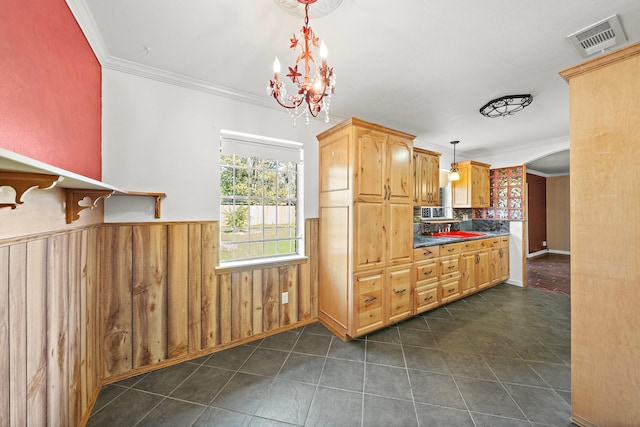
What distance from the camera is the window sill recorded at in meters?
2.29

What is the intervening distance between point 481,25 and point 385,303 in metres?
2.51

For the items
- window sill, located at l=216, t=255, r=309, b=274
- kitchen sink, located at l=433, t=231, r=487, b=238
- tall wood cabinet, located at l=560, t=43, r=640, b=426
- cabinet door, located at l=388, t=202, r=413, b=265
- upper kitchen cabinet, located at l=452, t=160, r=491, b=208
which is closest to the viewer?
tall wood cabinet, located at l=560, t=43, r=640, b=426

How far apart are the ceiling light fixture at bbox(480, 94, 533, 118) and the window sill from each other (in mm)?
2753

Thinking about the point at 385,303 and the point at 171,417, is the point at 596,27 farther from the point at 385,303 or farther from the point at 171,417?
the point at 171,417

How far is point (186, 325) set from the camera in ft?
6.90

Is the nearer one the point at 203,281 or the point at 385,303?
the point at 203,281

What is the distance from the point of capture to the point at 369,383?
6.03ft

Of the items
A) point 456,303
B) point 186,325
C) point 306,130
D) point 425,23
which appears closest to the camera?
point 425,23

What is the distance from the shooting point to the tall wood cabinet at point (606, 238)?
1257 millimetres

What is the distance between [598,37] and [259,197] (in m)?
2.99

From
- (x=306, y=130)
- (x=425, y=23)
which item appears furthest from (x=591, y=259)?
(x=306, y=130)

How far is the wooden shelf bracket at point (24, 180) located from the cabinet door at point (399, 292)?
259 cm

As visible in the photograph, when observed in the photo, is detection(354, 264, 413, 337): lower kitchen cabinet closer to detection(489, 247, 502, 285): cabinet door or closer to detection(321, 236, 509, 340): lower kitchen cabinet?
detection(321, 236, 509, 340): lower kitchen cabinet

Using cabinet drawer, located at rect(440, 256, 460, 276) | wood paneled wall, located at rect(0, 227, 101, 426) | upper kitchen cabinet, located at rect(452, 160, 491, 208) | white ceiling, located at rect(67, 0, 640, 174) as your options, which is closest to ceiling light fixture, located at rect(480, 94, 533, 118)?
white ceiling, located at rect(67, 0, 640, 174)
